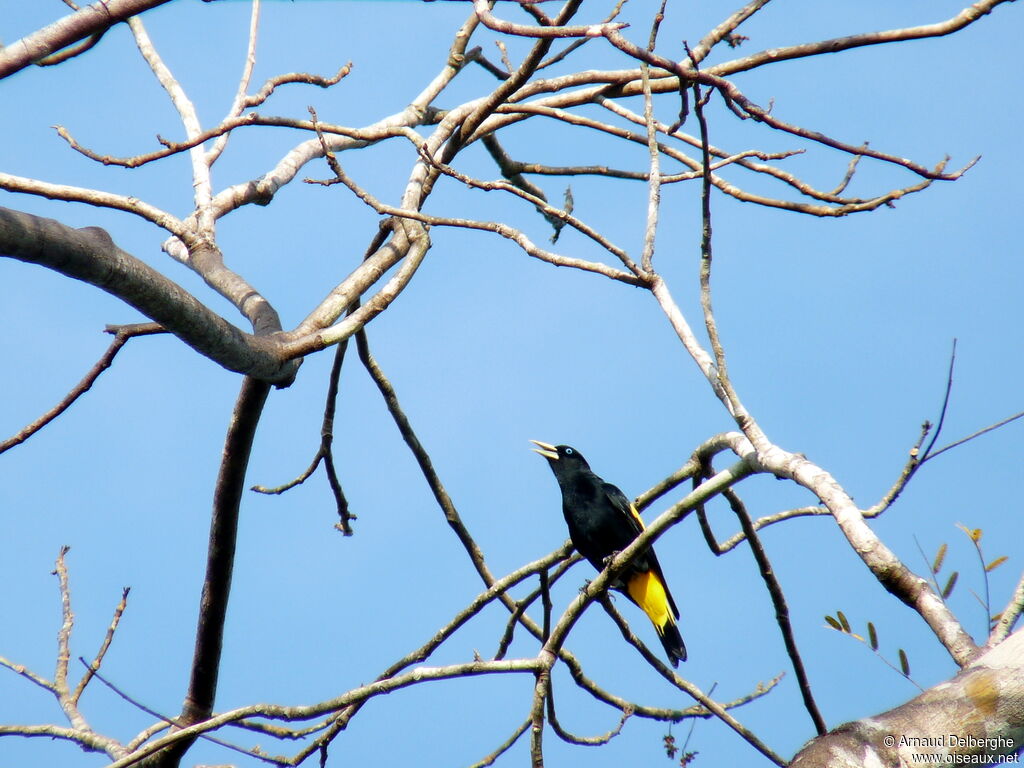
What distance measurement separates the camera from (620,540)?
246 inches

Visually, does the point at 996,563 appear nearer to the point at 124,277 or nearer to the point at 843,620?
the point at 843,620

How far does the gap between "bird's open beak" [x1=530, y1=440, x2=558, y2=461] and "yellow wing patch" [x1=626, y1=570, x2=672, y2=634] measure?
1.15 m

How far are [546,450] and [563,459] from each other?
182 mm

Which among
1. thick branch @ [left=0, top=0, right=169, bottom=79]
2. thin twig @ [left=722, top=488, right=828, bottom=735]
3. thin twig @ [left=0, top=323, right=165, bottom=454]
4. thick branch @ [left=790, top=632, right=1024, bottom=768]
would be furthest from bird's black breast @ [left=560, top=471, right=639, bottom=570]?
thick branch @ [left=790, top=632, right=1024, bottom=768]

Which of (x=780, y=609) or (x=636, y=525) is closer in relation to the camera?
(x=780, y=609)

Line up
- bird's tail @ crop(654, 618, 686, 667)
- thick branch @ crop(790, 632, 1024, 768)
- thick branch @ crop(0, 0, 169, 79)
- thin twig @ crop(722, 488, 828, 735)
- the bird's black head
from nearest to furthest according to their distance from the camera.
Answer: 1. thick branch @ crop(790, 632, 1024, 768)
2. thick branch @ crop(0, 0, 169, 79)
3. thin twig @ crop(722, 488, 828, 735)
4. bird's tail @ crop(654, 618, 686, 667)
5. the bird's black head

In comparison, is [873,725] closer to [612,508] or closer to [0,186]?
[0,186]

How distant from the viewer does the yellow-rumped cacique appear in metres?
6.07

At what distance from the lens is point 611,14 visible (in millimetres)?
4598

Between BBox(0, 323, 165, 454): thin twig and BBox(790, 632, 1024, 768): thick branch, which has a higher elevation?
BBox(0, 323, 165, 454): thin twig

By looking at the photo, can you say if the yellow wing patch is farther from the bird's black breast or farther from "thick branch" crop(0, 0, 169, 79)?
"thick branch" crop(0, 0, 169, 79)

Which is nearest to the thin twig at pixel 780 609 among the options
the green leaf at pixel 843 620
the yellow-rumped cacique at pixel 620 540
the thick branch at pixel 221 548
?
the green leaf at pixel 843 620
